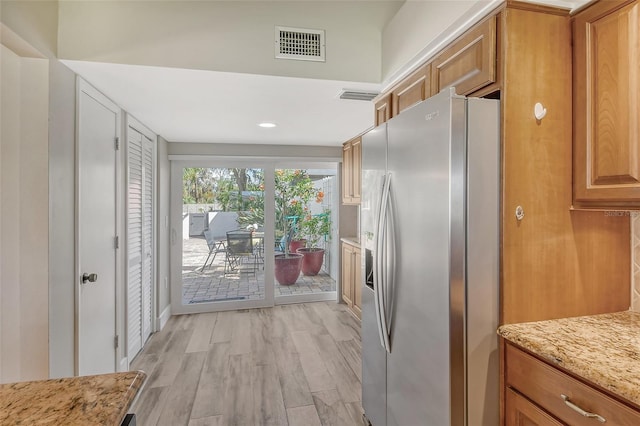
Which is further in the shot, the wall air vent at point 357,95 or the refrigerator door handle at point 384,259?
the wall air vent at point 357,95

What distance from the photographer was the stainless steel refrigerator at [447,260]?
1.28m

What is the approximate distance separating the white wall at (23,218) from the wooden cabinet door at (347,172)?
3127mm

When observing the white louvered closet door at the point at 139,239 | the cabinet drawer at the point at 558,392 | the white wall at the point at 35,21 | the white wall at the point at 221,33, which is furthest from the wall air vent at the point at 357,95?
the white louvered closet door at the point at 139,239

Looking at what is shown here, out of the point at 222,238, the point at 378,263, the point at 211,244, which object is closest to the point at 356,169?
the point at 222,238

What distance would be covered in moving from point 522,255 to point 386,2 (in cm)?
177

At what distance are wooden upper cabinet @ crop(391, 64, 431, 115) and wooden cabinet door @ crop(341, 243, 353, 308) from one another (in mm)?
2433

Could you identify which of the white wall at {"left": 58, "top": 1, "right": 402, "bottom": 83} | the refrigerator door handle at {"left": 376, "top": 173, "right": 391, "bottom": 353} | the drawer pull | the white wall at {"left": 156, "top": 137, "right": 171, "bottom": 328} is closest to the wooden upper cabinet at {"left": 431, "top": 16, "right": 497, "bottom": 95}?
the refrigerator door handle at {"left": 376, "top": 173, "right": 391, "bottom": 353}

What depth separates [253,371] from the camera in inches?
111

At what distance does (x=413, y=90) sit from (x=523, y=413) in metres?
1.57

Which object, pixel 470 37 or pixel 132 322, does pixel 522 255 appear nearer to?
pixel 470 37

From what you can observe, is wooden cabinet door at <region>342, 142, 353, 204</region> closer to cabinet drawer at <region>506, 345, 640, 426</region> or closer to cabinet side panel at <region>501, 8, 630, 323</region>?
cabinet side panel at <region>501, 8, 630, 323</region>

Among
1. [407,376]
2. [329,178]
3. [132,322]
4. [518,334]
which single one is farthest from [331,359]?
[329,178]

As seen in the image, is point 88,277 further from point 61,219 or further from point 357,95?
point 357,95

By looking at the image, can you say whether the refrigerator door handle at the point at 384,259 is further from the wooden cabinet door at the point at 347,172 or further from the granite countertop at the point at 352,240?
the wooden cabinet door at the point at 347,172
